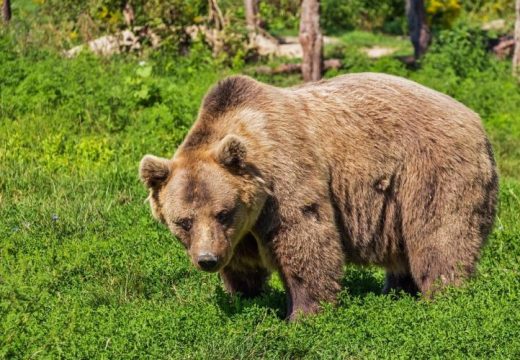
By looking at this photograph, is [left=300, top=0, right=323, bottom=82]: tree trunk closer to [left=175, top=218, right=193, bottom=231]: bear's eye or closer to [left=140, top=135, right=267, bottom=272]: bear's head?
[left=140, top=135, right=267, bottom=272]: bear's head

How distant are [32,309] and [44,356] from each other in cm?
84

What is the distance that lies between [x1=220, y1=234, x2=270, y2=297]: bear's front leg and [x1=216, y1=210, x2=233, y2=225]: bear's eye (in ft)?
1.40

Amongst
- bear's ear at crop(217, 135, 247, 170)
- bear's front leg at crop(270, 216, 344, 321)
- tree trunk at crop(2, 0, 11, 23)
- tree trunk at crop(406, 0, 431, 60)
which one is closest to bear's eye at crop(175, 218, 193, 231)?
bear's ear at crop(217, 135, 247, 170)

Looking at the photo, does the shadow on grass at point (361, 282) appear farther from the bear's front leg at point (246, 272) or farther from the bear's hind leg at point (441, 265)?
the bear's front leg at point (246, 272)

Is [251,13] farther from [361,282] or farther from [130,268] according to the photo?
[130,268]

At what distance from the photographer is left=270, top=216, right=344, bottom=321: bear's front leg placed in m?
6.21

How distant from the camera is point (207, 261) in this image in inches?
231

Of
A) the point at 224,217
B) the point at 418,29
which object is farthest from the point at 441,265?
the point at 418,29

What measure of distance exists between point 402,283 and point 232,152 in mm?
1948

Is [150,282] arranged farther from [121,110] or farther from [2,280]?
[121,110]

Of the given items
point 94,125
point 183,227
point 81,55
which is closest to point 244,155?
point 183,227

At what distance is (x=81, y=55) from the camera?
12617 mm

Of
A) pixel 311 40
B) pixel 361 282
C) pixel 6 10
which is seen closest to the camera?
pixel 361 282

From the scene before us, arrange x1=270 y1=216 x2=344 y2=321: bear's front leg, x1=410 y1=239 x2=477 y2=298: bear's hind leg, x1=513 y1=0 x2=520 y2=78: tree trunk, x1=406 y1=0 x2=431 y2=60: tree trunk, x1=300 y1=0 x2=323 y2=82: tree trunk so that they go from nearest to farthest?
x1=270 y1=216 x2=344 y2=321: bear's front leg
x1=410 y1=239 x2=477 y2=298: bear's hind leg
x1=300 y1=0 x2=323 y2=82: tree trunk
x1=513 y1=0 x2=520 y2=78: tree trunk
x1=406 y1=0 x2=431 y2=60: tree trunk
